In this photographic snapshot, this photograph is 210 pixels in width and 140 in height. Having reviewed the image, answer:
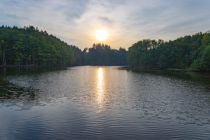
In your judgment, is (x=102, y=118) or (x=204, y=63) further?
(x=204, y=63)

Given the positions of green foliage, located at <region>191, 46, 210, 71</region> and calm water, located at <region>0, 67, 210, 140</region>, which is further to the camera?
green foliage, located at <region>191, 46, 210, 71</region>

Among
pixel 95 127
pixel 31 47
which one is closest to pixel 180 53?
pixel 31 47

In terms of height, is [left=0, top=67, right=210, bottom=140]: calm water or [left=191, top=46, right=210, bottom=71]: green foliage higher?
[left=191, top=46, right=210, bottom=71]: green foliage

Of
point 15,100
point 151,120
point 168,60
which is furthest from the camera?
point 168,60

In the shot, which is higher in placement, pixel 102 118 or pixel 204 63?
pixel 204 63

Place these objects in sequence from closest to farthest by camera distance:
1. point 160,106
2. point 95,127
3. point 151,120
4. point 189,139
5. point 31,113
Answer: point 189,139 < point 95,127 < point 151,120 < point 31,113 < point 160,106

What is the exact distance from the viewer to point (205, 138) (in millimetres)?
23672

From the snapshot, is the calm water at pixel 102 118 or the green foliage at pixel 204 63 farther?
the green foliage at pixel 204 63

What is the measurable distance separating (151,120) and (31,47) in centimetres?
16763

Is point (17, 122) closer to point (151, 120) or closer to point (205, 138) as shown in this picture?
point (151, 120)

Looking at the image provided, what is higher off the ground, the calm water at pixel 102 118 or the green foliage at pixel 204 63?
the green foliage at pixel 204 63

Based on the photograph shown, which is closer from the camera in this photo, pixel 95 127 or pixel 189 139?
pixel 189 139

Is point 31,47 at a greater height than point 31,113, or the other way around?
point 31,47

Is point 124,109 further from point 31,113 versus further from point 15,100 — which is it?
point 15,100
